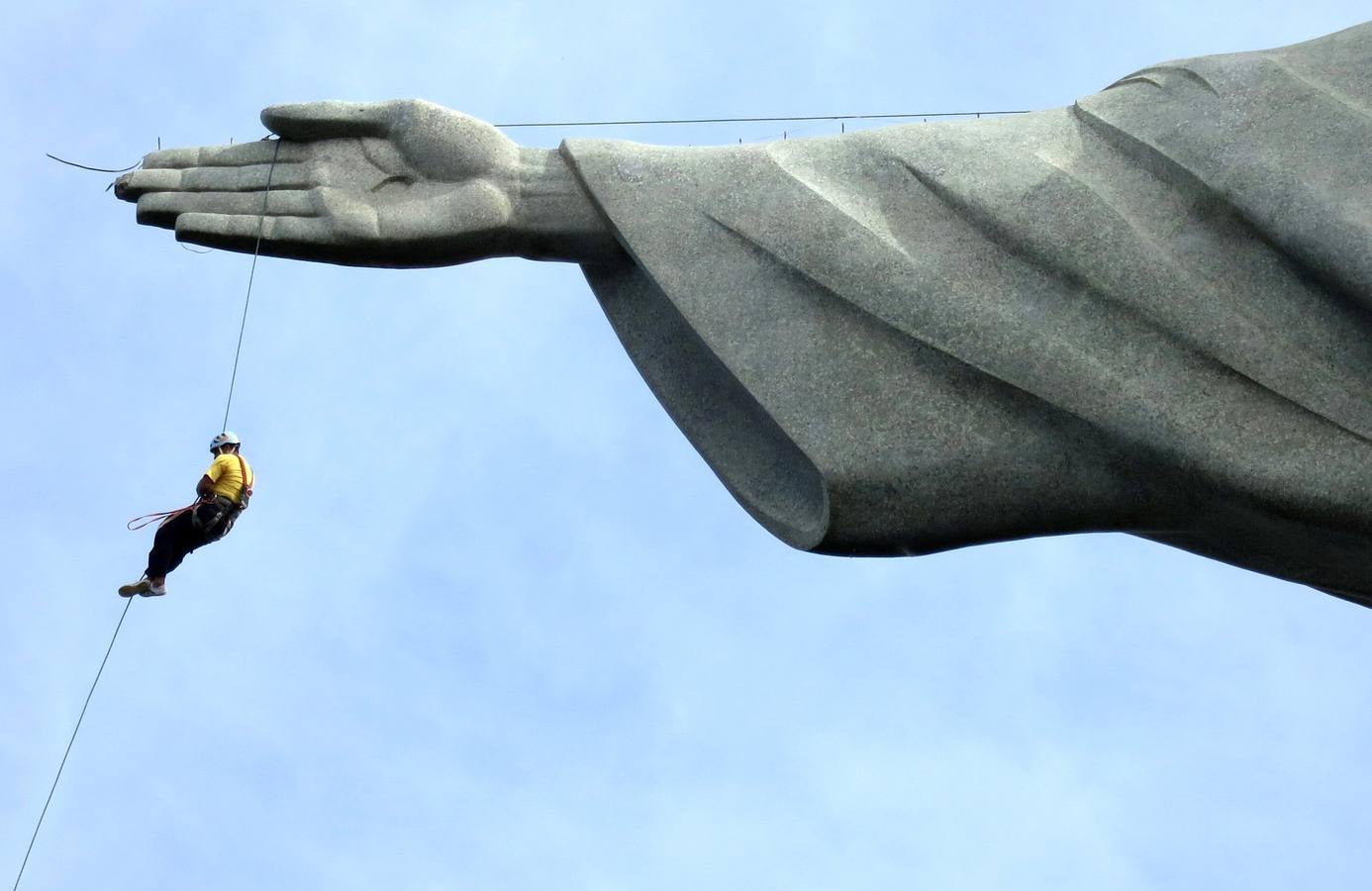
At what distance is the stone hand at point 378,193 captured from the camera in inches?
405

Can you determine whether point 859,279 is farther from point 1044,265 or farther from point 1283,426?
point 1283,426

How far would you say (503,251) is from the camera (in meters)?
10.4

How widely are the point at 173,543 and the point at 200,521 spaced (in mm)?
162

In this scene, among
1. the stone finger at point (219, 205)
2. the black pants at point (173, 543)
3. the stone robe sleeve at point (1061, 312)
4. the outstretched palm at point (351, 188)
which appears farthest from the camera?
the black pants at point (173, 543)

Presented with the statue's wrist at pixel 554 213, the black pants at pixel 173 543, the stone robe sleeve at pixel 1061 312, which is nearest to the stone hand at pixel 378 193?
the statue's wrist at pixel 554 213

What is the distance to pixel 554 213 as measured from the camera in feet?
33.9

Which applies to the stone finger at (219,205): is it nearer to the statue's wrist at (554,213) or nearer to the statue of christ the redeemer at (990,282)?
the statue of christ the redeemer at (990,282)

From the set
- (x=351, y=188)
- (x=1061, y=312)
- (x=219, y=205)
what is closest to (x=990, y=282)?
(x=1061, y=312)

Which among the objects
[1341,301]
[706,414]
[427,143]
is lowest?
[706,414]

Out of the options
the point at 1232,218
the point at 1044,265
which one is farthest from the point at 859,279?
the point at 1232,218

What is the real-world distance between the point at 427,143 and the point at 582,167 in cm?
68

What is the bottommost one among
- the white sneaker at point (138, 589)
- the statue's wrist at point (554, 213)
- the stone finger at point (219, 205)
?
the white sneaker at point (138, 589)

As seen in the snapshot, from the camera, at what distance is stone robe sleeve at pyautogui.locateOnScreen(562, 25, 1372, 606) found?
9.34 meters

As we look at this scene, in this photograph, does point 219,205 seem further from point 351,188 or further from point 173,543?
point 173,543
